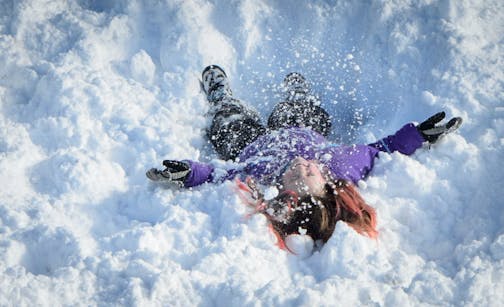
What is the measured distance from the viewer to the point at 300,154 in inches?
115

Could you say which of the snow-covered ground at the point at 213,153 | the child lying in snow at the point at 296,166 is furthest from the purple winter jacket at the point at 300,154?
the snow-covered ground at the point at 213,153

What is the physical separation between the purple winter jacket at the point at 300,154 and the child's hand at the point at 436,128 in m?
0.04

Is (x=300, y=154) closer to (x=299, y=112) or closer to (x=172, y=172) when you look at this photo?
(x=299, y=112)

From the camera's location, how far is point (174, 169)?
2641 millimetres

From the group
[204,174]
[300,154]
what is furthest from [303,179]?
[204,174]

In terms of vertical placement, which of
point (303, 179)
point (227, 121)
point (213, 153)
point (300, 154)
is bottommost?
point (303, 179)

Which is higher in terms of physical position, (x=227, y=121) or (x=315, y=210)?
(x=227, y=121)

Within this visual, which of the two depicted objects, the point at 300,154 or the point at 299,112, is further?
the point at 299,112

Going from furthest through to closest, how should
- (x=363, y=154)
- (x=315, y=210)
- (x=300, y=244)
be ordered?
1. (x=363, y=154)
2. (x=315, y=210)
3. (x=300, y=244)

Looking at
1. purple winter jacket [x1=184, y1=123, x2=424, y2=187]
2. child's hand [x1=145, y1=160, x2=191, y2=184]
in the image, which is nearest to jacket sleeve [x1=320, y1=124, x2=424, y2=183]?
purple winter jacket [x1=184, y1=123, x2=424, y2=187]

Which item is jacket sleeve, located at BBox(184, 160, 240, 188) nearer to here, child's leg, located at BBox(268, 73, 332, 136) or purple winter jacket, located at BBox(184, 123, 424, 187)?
purple winter jacket, located at BBox(184, 123, 424, 187)

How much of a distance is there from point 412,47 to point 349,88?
0.58 metres

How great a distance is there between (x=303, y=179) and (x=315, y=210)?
0.20 metres

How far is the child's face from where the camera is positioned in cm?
253
